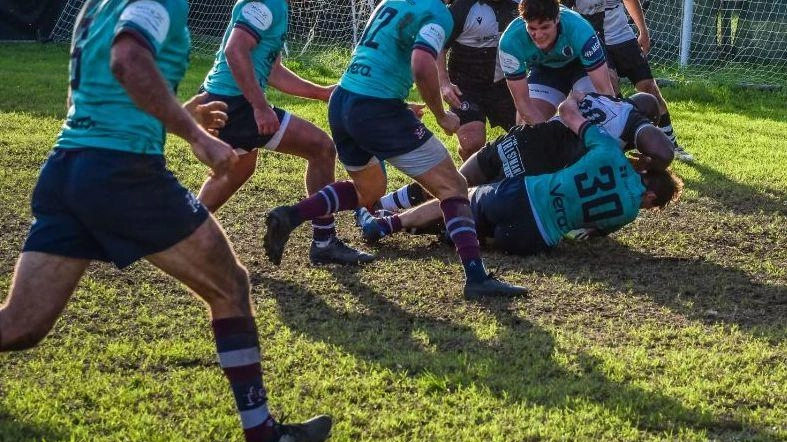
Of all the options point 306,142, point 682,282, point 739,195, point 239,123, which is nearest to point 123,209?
point 239,123

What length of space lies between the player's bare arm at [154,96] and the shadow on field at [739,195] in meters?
→ 5.45

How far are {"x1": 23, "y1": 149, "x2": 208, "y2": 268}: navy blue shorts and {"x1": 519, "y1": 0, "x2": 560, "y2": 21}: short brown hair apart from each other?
3.60m

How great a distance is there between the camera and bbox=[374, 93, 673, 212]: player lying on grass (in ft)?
22.6

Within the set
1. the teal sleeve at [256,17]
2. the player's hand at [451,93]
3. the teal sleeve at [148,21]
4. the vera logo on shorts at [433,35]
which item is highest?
the teal sleeve at [148,21]

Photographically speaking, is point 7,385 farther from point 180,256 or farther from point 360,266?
point 360,266

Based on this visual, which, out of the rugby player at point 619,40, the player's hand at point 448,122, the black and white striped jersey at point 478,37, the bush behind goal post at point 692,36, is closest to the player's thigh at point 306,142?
the player's hand at point 448,122

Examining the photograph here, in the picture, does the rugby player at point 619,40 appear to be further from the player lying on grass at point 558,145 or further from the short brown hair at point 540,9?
the short brown hair at point 540,9

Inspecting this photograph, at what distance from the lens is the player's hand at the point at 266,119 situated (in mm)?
6469

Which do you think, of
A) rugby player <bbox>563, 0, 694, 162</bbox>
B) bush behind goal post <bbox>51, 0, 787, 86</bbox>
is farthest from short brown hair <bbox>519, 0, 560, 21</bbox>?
bush behind goal post <bbox>51, 0, 787, 86</bbox>

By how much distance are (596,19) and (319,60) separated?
6583 mm

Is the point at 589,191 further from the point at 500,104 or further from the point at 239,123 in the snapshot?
the point at 500,104

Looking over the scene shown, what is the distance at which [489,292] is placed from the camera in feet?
20.1

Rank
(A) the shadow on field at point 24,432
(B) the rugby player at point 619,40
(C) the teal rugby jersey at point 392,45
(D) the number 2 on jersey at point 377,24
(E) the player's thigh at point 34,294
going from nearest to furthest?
(E) the player's thigh at point 34,294 → (A) the shadow on field at point 24,432 → (C) the teal rugby jersey at point 392,45 → (D) the number 2 on jersey at point 377,24 → (B) the rugby player at point 619,40

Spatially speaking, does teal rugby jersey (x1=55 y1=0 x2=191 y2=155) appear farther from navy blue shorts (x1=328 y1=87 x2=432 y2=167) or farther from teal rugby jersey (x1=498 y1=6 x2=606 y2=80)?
teal rugby jersey (x1=498 y1=6 x2=606 y2=80)
